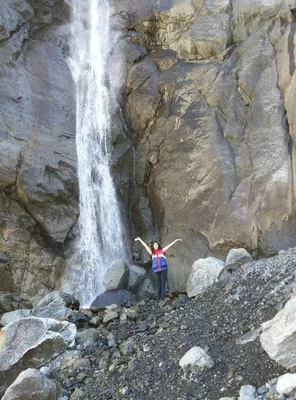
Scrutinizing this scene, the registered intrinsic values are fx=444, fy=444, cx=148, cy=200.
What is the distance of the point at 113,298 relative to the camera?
14344 millimetres

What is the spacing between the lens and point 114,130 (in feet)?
60.0

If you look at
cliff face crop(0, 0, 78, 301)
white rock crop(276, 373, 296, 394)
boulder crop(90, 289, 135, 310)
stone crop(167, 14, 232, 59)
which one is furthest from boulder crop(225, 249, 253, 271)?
stone crop(167, 14, 232, 59)

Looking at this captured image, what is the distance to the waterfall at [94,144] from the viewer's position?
16.2m

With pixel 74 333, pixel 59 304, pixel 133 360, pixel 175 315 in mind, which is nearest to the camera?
pixel 133 360

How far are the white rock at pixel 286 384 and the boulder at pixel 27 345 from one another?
5493mm

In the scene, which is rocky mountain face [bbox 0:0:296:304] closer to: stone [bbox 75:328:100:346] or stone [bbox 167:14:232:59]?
stone [bbox 167:14:232:59]

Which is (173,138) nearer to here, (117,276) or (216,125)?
(216,125)

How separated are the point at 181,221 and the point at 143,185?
8.35 feet

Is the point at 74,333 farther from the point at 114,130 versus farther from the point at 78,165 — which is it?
the point at 114,130

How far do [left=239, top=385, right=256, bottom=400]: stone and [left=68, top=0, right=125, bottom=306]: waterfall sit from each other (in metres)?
9.82

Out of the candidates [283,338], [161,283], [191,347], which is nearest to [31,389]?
[191,347]

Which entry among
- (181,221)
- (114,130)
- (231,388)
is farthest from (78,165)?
(231,388)

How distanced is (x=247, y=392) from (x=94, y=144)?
43.8 feet

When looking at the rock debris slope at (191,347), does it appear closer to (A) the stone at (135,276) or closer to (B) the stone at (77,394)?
(B) the stone at (77,394)
